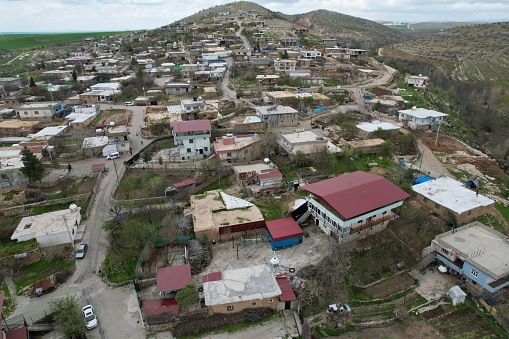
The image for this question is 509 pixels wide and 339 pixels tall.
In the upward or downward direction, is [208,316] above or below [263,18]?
below

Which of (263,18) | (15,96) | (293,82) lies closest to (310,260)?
(293,82)

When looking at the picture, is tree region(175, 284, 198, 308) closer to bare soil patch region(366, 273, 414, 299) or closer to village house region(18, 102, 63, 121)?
bare soil patch region(366, 273, 414, 299)

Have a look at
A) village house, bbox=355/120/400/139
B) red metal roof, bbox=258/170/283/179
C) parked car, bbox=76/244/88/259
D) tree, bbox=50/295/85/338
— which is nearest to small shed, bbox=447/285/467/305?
red metal roof, bbox=258/170/283/179

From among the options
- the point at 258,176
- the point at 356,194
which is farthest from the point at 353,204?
the point at 258,176

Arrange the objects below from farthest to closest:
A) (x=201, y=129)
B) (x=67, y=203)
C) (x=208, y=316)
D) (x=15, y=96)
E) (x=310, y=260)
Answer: (x=15, y=96) < (x=201, y=129) < (x=67, y=203) < (x=310, y=260) < (x=208, y=316)

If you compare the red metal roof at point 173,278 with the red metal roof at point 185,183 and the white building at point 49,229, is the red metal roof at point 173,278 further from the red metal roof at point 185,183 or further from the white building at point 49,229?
the red metal roof at point 185,183

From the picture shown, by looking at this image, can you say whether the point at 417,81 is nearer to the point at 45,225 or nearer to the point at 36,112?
the point at 45,225

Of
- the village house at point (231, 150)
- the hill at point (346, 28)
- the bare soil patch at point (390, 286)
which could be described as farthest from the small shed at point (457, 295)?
the hill at point (346, 28)

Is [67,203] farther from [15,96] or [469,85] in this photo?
[469,85]
